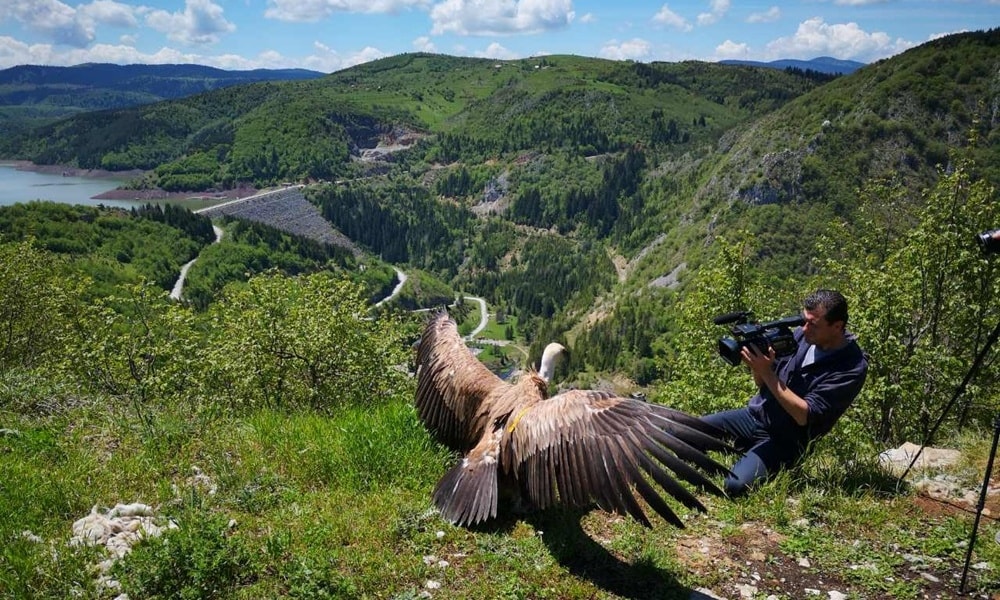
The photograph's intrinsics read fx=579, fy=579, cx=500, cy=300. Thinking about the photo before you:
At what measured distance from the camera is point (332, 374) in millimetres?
21969

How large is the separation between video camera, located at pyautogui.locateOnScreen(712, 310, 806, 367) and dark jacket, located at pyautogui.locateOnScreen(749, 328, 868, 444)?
48 cm

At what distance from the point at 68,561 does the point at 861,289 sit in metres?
16.7

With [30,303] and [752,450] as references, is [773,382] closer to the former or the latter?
[752,450]

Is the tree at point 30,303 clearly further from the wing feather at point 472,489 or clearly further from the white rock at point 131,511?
the wing feather at point 472,489

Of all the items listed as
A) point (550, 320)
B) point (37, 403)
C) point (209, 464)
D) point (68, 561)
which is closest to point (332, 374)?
point (37, 403)

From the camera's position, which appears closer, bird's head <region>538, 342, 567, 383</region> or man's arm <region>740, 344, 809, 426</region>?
man's arm <region>740, 344, 809, 426</region>

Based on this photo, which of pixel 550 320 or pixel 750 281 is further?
pixel 550 320

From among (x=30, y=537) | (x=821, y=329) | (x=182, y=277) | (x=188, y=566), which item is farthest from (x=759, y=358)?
(x=182, y=277)

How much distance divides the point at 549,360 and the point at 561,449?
2.00m

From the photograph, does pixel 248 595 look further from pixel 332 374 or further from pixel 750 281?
pixel 750 281

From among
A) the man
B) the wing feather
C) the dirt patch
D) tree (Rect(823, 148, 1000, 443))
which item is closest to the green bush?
the wing feather

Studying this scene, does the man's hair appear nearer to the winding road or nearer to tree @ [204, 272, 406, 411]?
tree @ [204, 272, 406, 411]

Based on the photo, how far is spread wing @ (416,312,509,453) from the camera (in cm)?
610

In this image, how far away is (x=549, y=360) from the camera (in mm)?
6469
